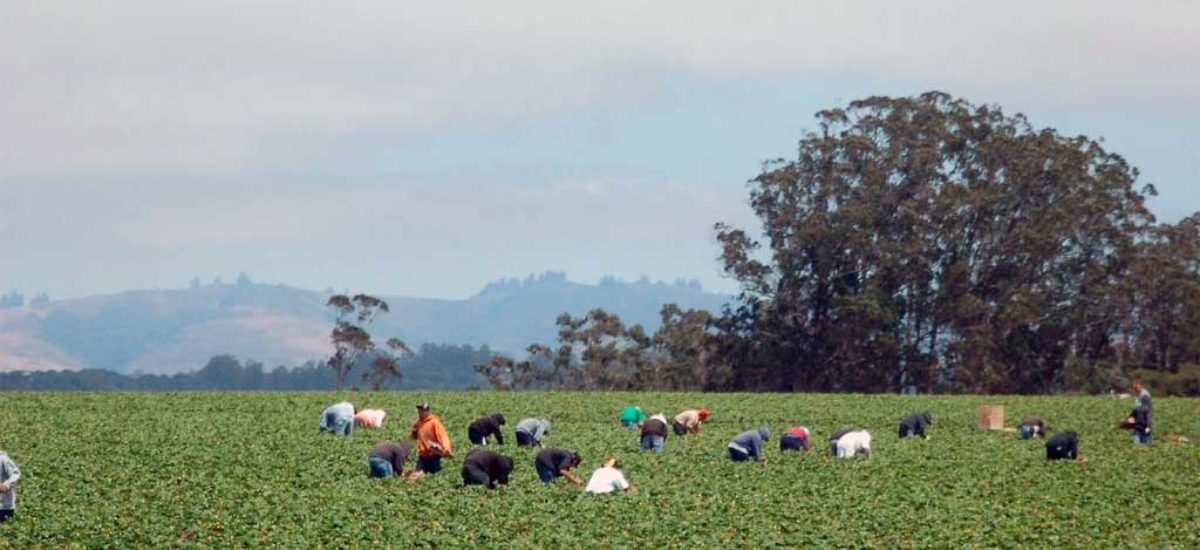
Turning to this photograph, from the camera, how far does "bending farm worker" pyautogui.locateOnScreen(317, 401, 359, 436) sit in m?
→ 39.1

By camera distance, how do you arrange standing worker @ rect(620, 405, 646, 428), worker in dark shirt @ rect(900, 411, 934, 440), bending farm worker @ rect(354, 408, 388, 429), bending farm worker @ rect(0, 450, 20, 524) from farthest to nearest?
standing worker @ rect(620, 405, 646, 428), worker in dark shirt @ rect(900, 411, 934, 440), bending farm worker @ rect(354, 408, 388, 429), bending farm worker @ rect(0, 450, 20, 524)

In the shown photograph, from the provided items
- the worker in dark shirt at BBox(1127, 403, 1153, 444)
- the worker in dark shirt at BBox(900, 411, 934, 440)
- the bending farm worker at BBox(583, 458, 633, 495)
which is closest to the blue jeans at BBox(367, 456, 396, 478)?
the bending farm worker at BBox(583, 458, 633, 495)

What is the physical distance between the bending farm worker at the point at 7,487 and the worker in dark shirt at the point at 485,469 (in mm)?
7599

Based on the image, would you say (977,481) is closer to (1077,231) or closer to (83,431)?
(83,431)

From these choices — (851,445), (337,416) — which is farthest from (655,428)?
(337,416)

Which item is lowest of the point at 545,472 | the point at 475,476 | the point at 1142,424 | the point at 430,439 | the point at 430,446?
the point at 475,476

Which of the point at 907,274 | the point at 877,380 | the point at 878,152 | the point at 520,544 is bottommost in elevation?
the point at 520,544

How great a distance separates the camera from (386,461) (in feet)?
98.9

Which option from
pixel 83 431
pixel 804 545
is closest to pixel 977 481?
pixel 804 545

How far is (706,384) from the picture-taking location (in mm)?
91188

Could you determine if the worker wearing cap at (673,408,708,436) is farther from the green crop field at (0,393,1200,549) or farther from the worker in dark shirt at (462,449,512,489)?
the worker in dark shirt at (462,449,512,489)

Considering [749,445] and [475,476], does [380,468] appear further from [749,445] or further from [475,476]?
[749,445]

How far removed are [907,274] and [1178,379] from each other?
14694mm

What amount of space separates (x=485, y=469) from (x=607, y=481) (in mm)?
2141
